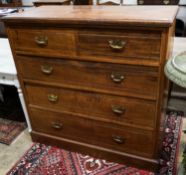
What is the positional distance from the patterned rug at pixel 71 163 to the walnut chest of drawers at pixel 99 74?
6cm

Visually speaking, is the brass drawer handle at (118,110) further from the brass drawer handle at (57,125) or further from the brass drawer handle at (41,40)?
the brass drawer handle at (41,40)

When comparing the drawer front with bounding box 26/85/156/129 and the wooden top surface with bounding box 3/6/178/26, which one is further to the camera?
the drawer front with bounding box 26/85/156/129

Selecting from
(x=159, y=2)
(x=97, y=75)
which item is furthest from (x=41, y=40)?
(x=159, y=2)

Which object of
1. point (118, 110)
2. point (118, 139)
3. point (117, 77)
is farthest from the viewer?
point (118, 139)

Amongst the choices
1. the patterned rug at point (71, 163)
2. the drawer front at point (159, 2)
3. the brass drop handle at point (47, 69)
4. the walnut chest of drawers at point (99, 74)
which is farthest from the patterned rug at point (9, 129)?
the drawer front at point (159, 2)

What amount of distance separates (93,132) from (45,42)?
693 mm

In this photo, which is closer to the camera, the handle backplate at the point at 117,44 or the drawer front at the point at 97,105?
the handle backplate at the point at 117,44

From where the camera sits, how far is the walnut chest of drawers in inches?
47.1

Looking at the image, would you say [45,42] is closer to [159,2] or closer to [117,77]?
[117,77]

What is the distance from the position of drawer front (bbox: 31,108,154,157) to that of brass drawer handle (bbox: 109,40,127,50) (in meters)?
0.55

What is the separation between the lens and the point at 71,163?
1.70 m

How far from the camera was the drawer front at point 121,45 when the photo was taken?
116cm

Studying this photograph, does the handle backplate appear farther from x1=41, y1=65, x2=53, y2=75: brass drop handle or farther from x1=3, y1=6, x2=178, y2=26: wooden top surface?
x1=41, y1=65, x2=53, y2=75: brass drop handle

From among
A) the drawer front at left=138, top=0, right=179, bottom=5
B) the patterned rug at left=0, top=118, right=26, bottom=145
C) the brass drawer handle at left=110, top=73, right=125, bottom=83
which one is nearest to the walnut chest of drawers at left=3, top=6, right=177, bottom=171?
the brass drawer handle at left=110, top=73, right=125, bottom=83
